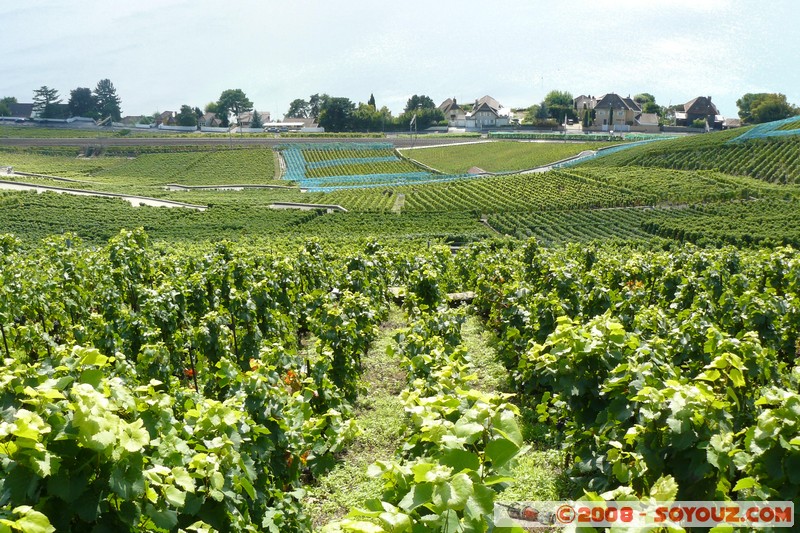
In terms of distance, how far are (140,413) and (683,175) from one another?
72.4 m

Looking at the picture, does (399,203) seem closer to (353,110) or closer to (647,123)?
(353,110)

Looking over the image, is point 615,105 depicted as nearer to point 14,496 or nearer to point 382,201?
point 382,201

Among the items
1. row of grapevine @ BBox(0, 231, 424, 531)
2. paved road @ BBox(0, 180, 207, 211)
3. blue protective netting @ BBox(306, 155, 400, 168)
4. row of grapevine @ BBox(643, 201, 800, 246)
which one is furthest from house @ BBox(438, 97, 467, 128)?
row of grapevine @ BBox(0, 231, 424, 531)

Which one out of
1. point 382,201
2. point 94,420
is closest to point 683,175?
point 382,201

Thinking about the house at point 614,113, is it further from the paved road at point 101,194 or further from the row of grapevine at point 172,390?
the row of grapevine at point 172,390

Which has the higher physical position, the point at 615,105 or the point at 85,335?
the point at 615,105

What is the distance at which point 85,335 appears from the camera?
11445mm

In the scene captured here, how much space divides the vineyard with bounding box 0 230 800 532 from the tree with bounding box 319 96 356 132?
110667 millimetres

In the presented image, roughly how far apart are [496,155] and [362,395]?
288 ft

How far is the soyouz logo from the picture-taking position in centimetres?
354

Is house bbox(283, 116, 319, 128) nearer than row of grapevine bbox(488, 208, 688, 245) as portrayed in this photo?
No

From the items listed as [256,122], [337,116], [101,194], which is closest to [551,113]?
[337,116]

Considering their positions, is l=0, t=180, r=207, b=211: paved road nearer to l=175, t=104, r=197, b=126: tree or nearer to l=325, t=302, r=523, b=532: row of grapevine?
l=325, t=302, r=523, b=532: row of grapevine

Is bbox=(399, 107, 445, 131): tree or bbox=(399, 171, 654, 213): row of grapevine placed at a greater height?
bbox=(399, 107, 445, 131): tree
